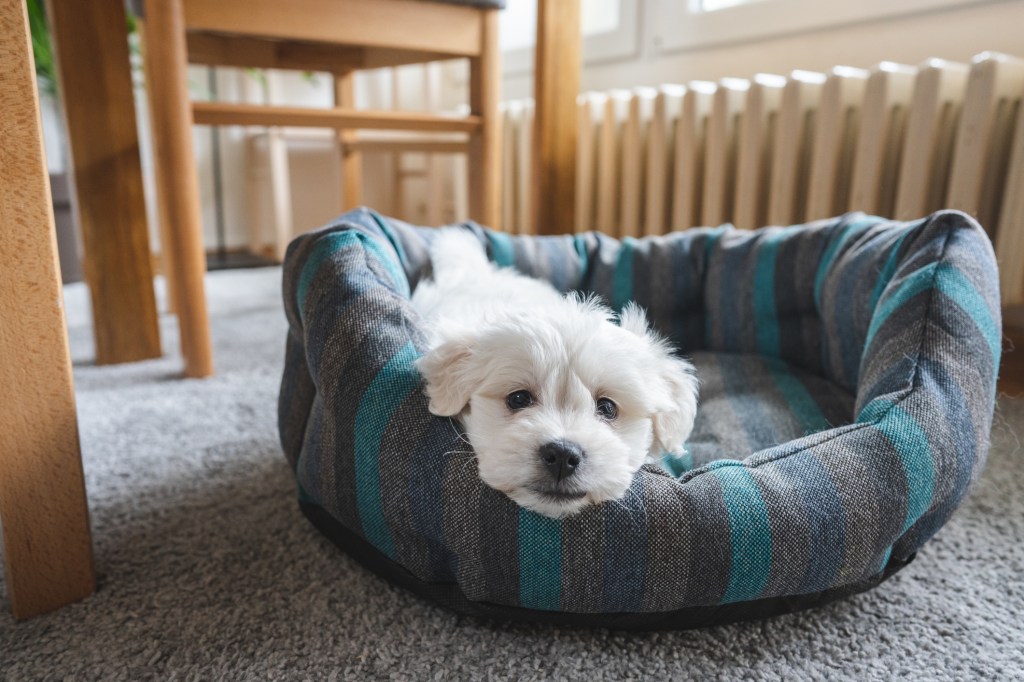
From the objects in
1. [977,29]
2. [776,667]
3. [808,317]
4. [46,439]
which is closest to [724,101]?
[977,29]

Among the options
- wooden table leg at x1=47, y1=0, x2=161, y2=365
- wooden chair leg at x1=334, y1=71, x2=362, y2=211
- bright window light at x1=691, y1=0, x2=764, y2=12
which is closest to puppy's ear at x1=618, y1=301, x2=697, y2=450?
wooden table leg at x1=47, y1=0, x2=161, y2=365

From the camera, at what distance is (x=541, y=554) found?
2.12 ft

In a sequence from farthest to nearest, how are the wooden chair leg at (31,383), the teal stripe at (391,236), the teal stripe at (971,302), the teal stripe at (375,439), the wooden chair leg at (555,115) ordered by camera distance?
the wooden chair leg at (555,115) < the teal stripe at (391,236) < the teal stripe at (971,302) < the teal stripe at (375,439) < the wooden chair leg at (31,383)

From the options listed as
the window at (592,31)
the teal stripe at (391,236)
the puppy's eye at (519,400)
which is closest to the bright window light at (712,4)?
the window at (592,31)

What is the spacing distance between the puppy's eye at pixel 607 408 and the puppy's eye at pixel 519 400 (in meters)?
0.07

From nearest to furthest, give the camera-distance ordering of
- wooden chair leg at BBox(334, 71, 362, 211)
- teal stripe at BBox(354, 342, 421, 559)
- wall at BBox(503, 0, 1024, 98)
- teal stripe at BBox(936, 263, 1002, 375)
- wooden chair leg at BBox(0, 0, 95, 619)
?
wooden chair leg at BBox(0, 0, 95, 619)
teal stripe at BBox(354, 342, 421, 559)
teal stripe at BBox(936, 263, 1002, 375)
wall at BBox(503, 0, 1024, 98)
wooden chair leg at BBox(334, 71, 362, 211)

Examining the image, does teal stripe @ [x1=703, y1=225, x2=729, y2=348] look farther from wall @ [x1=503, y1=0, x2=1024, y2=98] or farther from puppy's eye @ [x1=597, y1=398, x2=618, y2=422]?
wall @ [x1=503, y1=0, x2=1024, y2=98]

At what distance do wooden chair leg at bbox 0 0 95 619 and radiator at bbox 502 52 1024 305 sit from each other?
1.49m

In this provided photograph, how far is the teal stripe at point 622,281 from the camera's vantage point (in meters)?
1.36

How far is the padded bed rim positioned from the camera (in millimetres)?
674

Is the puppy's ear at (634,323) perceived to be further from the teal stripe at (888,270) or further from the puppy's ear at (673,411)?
the teal stripe at (888,270)

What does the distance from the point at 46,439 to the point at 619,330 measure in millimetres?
571

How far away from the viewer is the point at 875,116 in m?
1.53

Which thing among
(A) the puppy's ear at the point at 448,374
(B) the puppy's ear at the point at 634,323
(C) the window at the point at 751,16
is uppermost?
(C) the window at the point at 751,16
